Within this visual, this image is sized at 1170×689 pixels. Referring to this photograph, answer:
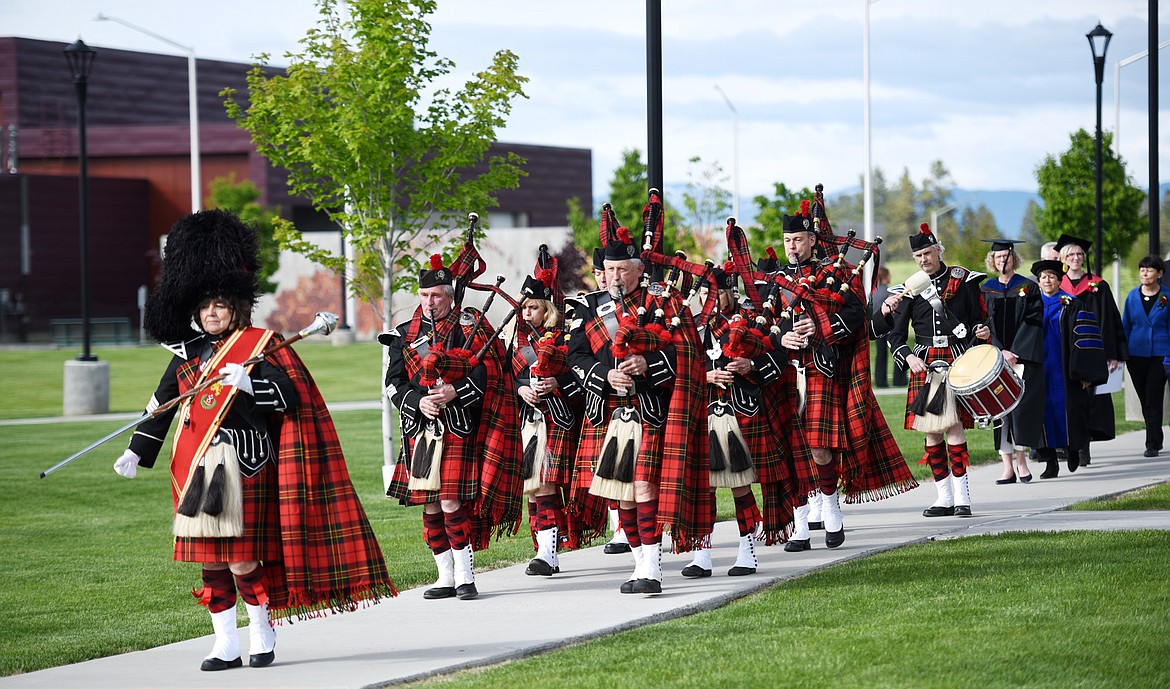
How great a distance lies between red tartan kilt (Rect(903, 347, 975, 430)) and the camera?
10688 millimetres

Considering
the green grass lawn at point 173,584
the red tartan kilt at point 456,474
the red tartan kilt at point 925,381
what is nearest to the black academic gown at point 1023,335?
the green grass lawn at point 173,584

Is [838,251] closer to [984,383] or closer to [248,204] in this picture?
[984,383]

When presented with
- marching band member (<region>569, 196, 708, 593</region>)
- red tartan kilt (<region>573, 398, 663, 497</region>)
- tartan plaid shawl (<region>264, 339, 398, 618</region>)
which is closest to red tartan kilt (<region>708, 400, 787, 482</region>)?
marching band member (<region>569, 196, 708, 593</region>)

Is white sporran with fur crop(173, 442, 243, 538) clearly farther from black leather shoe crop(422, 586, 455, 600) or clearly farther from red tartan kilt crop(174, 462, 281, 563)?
black leather shoe crop(422, 586, 455, 600)

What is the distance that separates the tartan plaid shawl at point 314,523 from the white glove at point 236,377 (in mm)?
276

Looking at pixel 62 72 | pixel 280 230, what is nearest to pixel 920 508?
pixel 280 230

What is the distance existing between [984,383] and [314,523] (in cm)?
574

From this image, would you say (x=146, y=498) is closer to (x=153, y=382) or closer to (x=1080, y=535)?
(x=1080, y=535)

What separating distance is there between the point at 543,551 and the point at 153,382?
2487 cm

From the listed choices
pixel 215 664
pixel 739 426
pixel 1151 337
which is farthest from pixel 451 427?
pixel 1151 337

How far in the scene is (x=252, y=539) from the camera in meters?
6.47

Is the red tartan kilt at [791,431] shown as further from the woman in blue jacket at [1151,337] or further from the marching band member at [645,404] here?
the woman in blue jacket at [1151,337]

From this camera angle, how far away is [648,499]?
8094 mm

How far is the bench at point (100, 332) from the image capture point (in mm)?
48688
